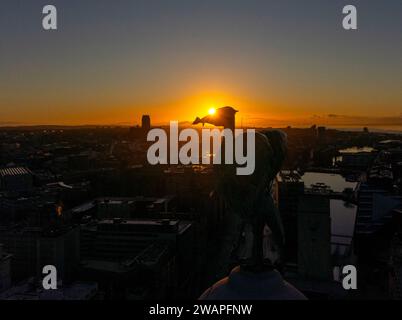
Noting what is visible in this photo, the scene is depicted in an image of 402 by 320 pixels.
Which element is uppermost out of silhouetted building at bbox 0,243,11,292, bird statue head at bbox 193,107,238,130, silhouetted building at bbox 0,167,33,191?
bird statue head at bbox 193,107,238,130

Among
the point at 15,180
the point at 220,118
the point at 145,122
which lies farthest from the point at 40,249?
the point at 145,122

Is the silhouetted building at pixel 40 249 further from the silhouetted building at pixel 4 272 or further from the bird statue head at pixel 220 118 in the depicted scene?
→ the bird statue head at pixel 220 118

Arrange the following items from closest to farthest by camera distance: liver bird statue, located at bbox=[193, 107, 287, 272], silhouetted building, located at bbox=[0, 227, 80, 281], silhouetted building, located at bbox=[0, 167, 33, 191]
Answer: liver bird statue, located at bbox=[193, 107, 287, 272], silhouetted building, located at bbox=[0, 227, 80, 281], silhouetted building, located at bbox=[0, 167, 33, 191]

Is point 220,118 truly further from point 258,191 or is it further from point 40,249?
point 40,249

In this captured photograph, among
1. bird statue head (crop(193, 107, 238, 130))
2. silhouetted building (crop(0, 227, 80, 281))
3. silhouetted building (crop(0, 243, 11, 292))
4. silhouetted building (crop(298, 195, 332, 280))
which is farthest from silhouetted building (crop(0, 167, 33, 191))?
bird statue head (crop(193, 107, 238, 130))

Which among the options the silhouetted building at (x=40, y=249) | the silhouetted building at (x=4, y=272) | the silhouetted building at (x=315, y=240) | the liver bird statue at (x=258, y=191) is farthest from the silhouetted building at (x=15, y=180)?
the liver bird statue at (x=258, y=191)

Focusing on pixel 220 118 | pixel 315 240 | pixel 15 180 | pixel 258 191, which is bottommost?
pixel 315 240

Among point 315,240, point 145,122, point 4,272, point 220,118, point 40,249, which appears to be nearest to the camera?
point 220,118

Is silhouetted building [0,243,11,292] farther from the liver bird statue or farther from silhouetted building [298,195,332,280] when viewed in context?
the liver bird statue

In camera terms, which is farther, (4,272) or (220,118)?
(4,272)

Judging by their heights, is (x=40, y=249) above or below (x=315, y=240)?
below

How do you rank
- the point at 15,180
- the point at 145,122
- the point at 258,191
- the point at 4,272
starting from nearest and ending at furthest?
the point at 258,191 < the point at 4,272 < the point at 15,180 < the point at 145,122
